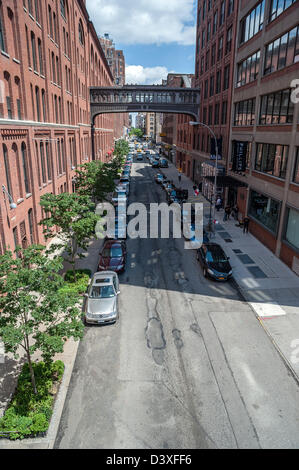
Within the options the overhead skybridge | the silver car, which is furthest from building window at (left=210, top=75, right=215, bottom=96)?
the silver car

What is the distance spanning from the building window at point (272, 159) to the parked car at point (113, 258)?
1351cm

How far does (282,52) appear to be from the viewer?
23438 mm

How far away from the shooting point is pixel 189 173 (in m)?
62.8

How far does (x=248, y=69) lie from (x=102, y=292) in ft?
89.6

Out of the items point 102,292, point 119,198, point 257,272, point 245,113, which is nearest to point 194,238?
point 257,272

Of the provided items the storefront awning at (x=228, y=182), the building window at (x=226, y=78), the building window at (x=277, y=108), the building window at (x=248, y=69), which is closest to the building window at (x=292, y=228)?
the building window at (x=277, y=108)

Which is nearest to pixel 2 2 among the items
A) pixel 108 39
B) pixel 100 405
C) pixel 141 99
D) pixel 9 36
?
pixel 9 36

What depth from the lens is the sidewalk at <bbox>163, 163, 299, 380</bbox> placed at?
48.8ft

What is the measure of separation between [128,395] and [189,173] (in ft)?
181

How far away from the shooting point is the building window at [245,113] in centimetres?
3016

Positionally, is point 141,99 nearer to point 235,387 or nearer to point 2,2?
point 2,2

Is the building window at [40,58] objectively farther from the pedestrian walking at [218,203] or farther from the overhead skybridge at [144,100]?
the overhead skybridge at [144,100]

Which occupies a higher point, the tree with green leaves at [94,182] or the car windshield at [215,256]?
the tree with green leaves at [94,182]

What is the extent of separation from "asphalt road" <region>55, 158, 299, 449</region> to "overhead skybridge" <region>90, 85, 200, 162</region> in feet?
137
